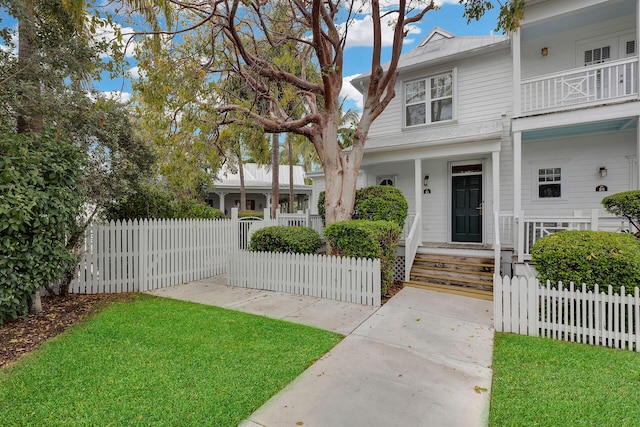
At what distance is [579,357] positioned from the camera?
391 centimetres

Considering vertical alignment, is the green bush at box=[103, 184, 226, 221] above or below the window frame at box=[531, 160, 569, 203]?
below

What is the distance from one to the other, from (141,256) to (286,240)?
3247 millimetres

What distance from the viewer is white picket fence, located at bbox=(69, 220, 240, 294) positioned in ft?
22.0

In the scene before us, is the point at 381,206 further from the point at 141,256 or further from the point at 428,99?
the point at 141,256

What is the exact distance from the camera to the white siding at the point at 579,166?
26.7 ft

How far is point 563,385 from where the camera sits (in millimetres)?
3234

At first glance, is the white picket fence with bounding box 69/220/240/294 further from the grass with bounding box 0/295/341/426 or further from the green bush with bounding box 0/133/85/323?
the grass with bounding box 0/295/341/426

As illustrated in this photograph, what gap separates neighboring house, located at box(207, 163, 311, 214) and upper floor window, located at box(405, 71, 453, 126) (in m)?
15.2

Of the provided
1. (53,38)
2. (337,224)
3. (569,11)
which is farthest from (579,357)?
(53,38)

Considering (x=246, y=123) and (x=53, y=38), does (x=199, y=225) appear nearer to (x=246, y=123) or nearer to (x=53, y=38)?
(x=246, y=123)

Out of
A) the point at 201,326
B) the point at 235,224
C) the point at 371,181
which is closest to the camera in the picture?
the point at 201,326

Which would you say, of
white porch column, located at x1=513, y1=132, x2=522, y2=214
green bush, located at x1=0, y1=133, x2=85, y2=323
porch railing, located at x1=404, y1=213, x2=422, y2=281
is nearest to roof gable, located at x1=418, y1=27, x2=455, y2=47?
white porch column, located at x1=513, y1=132, x2=522, y2=214

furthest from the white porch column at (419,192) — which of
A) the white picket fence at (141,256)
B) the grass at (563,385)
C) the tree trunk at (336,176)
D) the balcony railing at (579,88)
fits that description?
the white picket fence at (141,256)

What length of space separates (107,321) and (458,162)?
9843 mm
